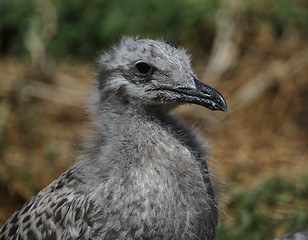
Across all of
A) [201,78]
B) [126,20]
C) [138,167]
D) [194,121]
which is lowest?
[138,167]

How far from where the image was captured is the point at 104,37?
884cm

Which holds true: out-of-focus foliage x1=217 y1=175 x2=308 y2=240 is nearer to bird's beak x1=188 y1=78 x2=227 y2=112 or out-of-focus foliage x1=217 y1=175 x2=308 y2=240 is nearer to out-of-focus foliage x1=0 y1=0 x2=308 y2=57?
bird's beak x1=188 y1=78 x2=227 y2=112

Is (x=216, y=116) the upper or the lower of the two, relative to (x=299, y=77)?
lower

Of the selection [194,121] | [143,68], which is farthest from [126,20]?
[143,68]

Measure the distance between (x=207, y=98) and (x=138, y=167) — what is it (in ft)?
1.58

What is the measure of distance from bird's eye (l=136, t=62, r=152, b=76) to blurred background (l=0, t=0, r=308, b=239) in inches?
76.5

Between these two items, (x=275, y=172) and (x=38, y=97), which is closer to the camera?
(x=275, y=172)

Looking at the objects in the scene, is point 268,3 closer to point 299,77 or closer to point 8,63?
point 299,77

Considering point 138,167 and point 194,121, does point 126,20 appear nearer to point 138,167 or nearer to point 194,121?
point 194,121

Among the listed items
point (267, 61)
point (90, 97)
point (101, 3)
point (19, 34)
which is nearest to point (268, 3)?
point (267, 61)

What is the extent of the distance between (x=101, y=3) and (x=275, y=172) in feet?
8.75

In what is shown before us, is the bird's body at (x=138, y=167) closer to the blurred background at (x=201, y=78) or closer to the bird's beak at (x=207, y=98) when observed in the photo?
the bird's beak at (x=207, y=98)

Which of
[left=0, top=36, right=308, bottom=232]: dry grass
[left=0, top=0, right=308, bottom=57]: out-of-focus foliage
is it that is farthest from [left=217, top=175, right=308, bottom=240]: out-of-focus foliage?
[left=0, top=0, right=308, bottom=57]: out-of-focus foliage

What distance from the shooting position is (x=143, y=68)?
16.2 ft
